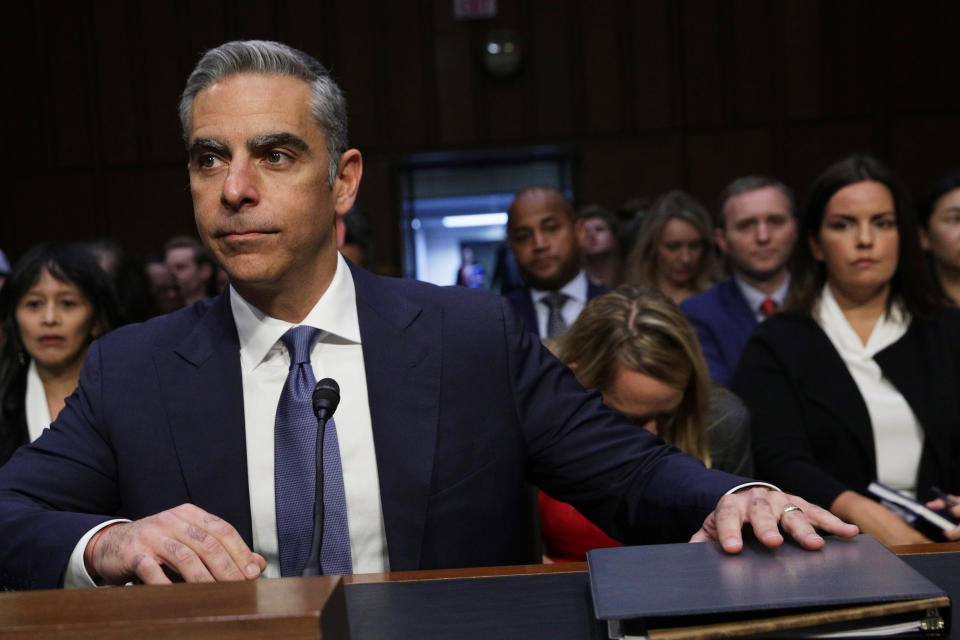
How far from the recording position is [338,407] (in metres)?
1.53

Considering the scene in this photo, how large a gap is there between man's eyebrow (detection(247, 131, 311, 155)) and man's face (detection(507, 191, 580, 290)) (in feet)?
8.84

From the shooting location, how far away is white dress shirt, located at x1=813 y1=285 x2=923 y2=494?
8.10ft

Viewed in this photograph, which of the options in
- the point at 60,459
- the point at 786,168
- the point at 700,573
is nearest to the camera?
the point at 700,573

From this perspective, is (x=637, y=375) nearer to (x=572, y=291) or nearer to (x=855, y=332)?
(x=855, y=332)

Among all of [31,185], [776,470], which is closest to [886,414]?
[776,470]

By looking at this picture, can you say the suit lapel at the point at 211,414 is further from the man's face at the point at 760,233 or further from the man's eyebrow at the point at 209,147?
the man's face at the point at 760,233

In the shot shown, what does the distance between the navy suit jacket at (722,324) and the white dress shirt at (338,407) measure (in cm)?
197

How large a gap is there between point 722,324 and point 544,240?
968mm

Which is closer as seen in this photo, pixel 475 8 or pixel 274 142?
pixel 274 142

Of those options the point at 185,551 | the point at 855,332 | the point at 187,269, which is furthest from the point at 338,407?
the point at 187,269

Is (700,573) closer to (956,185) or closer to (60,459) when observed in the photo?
(60,459)

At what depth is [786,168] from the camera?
7.84 metres

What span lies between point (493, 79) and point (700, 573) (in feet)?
24.2

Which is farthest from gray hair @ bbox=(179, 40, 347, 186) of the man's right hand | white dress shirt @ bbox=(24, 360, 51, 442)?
white dress shirt @ bbox=(24, 360, 51, 442)
